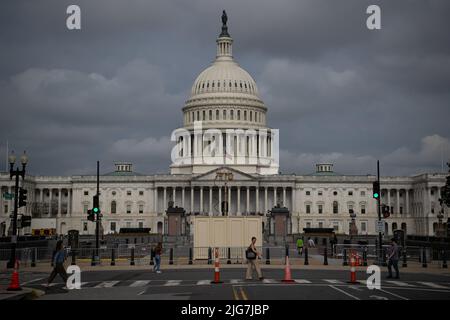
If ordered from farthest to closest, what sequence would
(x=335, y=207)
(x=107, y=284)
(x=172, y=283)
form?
(x=335, y=207), (x=172, y=283), (x=107, y=284)

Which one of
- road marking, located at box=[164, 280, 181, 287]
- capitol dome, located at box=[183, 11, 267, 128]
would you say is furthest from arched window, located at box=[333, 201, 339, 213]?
road marking, located at box=[164, 280, 181, 287]

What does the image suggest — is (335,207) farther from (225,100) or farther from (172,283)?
(172,283)

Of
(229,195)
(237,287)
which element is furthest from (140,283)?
(229,195)

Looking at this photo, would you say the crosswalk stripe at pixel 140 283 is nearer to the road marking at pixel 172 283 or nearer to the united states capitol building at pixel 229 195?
the road marking at pixel 172 283

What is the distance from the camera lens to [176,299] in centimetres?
2648

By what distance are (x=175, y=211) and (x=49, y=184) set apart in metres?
55.8

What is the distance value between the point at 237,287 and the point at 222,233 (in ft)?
81.2

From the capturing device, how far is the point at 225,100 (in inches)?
6796

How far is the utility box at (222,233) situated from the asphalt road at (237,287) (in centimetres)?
1338

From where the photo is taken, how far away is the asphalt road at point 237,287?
27.7 metres

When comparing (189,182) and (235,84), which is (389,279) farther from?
(235,84)

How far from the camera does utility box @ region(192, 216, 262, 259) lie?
2215 inches

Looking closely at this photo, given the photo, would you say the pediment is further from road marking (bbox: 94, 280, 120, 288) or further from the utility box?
road marking (bbox: 94, 280, 120, 288)

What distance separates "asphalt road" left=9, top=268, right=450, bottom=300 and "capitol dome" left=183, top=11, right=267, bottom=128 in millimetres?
131231
